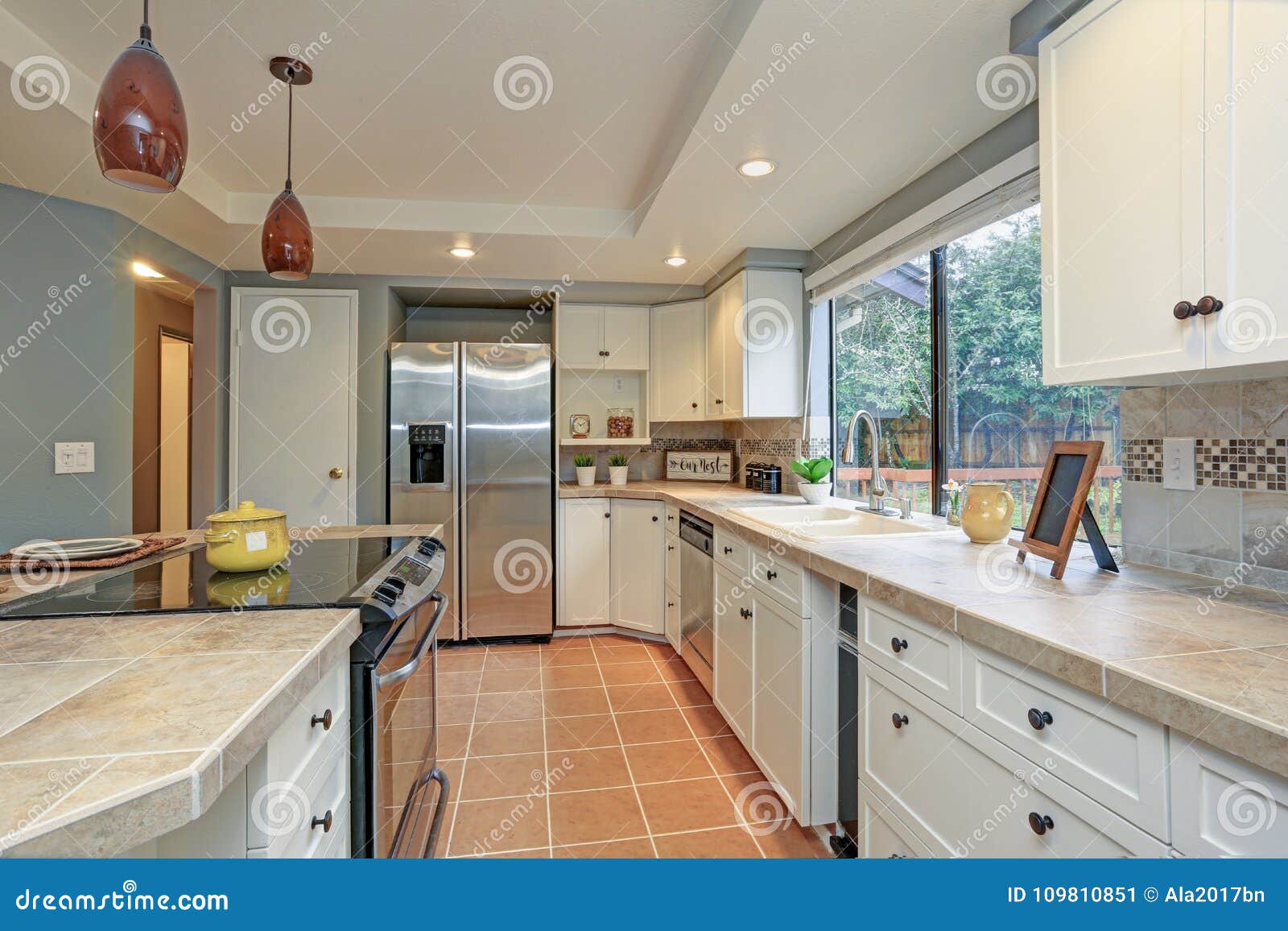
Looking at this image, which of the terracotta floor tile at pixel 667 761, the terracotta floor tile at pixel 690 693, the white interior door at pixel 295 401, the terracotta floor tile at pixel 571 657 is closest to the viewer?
the terracotta floor tile at pixel 667 761

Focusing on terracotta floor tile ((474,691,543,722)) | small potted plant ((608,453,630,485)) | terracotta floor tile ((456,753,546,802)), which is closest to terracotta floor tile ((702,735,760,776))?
terracotta floor tile ((456,753,546,802))

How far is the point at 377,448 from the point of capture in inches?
152

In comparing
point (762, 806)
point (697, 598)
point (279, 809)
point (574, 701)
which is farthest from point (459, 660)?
point (279, 809)

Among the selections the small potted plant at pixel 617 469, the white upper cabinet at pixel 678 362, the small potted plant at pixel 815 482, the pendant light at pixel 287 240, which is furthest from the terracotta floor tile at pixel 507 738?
the white upper cabinet at pixel 678 362

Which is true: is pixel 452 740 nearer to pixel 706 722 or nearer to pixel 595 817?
pixel 595 817

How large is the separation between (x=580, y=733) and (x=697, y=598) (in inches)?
31.6

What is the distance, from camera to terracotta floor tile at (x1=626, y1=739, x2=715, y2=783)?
2311 mm

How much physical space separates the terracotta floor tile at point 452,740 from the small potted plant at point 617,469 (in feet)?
5.99

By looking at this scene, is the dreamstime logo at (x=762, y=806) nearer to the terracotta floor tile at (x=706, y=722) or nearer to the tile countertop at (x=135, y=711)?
the terracotta floor tile at (x=706, y=722)

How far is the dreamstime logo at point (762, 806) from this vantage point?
6.55 ft

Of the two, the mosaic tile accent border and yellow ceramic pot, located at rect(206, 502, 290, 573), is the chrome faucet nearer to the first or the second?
the mosaic tile accent border

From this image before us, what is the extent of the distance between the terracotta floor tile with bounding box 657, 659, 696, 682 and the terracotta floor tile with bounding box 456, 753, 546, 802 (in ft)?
3.21
